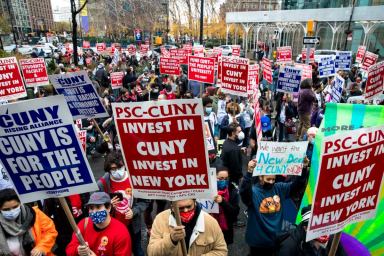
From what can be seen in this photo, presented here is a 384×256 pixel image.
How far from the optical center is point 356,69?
14773 mm

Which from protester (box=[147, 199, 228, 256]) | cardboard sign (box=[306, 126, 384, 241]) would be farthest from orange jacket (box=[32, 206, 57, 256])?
cardboard sign (box=[306, 126, 384, 241])

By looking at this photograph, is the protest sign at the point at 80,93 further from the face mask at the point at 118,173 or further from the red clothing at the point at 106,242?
the red clothing at the point at 106,242

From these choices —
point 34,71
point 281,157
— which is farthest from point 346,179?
point 34,71

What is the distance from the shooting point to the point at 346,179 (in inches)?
85.3

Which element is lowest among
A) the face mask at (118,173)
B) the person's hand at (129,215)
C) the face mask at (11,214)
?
the person's hand at (129,215)

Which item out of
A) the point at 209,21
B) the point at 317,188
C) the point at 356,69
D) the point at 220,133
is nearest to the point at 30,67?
the point at 220,133

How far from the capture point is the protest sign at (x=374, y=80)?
21.9ft

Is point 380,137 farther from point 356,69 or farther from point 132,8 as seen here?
point 132,8

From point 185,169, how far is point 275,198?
5.37ft

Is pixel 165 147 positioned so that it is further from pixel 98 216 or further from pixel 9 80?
pixel 9 80

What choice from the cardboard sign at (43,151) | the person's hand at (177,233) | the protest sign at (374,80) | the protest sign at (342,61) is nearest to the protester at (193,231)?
the person's hand at (177,233)

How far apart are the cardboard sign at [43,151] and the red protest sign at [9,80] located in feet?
20.8

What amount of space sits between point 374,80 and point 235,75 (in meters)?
2.92

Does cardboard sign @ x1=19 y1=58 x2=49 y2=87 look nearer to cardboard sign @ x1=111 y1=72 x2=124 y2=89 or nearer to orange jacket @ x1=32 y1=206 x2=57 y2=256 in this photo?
cardboard sign @ x1=111 y1=72 x2=124 y2=89
